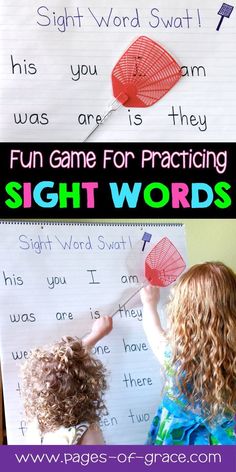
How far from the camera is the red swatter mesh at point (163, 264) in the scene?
1.44 meters

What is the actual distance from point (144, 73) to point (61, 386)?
2.09ft

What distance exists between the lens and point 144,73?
138 cm

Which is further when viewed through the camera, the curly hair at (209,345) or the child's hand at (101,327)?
the child's hand at (101,327)

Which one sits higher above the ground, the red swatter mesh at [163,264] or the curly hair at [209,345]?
the red swatter mesh at [163,264]

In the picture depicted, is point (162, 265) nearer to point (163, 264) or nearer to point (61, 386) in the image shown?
point (163, 264)

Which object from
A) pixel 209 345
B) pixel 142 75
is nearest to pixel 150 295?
pixel 209 345

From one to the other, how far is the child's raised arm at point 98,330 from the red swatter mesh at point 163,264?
0.13 metres

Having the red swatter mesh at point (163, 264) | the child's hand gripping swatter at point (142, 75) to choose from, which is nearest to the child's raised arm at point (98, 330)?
the red swatter mesh at point (163, 264)

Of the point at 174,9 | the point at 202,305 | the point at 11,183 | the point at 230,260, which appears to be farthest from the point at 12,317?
the point at 174,9

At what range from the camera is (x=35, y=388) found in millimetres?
1289

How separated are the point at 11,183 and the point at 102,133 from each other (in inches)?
8.3

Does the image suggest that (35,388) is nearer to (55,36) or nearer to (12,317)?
(12,317)

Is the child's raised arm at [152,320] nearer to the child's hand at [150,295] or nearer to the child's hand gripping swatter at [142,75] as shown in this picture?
the child's hand at [150,295]

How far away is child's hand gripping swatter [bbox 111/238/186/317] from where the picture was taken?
56.5 inches
